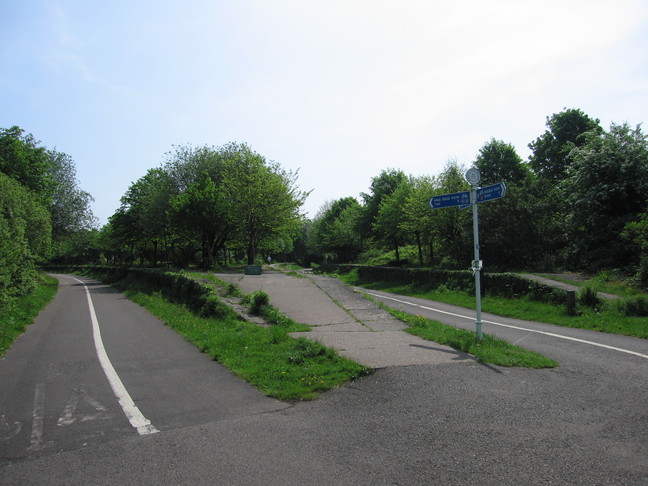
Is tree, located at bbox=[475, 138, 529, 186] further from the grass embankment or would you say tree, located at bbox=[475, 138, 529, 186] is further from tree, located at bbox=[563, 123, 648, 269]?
the grass embankment

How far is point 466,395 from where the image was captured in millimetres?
5293

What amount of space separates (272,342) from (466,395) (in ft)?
13.3

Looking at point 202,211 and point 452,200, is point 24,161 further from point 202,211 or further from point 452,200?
point 452,200

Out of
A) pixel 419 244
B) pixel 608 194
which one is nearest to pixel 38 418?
pixel 608 194

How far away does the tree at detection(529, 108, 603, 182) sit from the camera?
1502 inches

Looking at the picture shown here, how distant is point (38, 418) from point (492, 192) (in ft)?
26.3

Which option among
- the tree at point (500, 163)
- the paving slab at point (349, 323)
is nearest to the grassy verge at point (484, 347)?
the paving slab at point (349, 323)

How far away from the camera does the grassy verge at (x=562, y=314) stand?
11.8m

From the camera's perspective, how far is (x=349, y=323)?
33.8 feet

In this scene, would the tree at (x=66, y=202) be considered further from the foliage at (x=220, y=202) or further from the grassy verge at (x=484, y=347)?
the grassy verge at (x=484, y=347)

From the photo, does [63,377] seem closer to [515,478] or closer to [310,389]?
[310,389]

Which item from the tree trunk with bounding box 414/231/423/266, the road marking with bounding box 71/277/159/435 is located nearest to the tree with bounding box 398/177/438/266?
the tree trunk with bounding box 414/231/423/266

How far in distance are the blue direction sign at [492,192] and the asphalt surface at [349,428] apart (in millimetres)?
3250

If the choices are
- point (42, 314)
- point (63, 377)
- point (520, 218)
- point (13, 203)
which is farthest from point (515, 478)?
point (520, 218)
